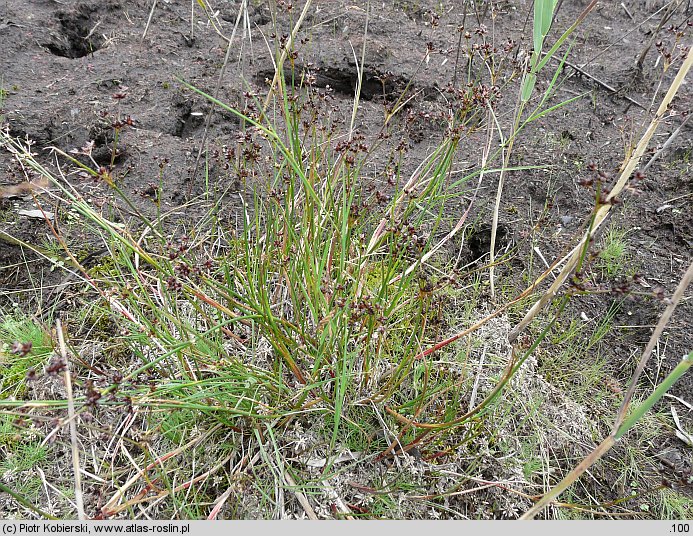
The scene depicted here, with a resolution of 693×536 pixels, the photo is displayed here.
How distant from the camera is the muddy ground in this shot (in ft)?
6.99

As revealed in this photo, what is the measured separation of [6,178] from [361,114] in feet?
5.46

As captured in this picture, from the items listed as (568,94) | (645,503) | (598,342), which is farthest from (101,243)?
(568,94)

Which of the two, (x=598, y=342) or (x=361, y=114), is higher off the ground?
(x=361, y=114)

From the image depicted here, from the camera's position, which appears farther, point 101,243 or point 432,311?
point 101,243

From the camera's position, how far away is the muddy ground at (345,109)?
213 cm

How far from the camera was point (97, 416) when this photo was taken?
1.62 metres

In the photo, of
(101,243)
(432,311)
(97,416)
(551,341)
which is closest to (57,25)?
(101,243)

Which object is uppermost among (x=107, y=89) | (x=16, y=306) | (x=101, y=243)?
(x=107, y=89)

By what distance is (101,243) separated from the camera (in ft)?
6.89

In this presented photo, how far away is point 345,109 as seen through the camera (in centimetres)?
270
